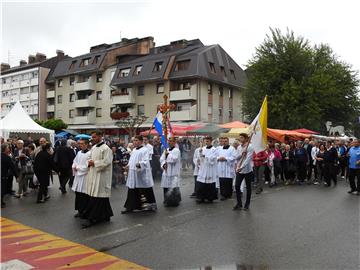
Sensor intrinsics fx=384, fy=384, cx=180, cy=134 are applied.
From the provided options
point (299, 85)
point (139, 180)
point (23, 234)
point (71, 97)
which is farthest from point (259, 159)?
point (71, 97)

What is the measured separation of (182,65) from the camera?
4175 cm

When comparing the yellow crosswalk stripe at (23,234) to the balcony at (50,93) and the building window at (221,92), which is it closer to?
the building window at (221,92)

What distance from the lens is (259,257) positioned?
5.87m

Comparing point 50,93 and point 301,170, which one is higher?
point 50,93

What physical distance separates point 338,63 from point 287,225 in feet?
96.6

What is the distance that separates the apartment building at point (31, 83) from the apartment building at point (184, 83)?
1802cm

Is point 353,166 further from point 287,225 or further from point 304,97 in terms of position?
point 304,97

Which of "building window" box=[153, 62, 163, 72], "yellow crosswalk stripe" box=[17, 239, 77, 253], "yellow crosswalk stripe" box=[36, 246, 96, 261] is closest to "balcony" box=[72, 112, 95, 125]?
"building window" box=[153, 62, 163, 72]

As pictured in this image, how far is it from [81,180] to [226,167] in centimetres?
441

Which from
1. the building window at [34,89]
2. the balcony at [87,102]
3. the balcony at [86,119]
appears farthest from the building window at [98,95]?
the building window at [34,89]

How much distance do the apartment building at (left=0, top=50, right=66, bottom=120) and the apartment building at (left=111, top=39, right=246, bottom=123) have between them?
1802 cm

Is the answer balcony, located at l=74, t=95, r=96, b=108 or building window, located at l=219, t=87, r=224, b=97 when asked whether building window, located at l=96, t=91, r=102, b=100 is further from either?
building window, located at l=219, t=87, r=224, b=97

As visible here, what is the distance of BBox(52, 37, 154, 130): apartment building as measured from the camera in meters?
49.8

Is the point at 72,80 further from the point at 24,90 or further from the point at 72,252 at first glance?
the point at 72,252
